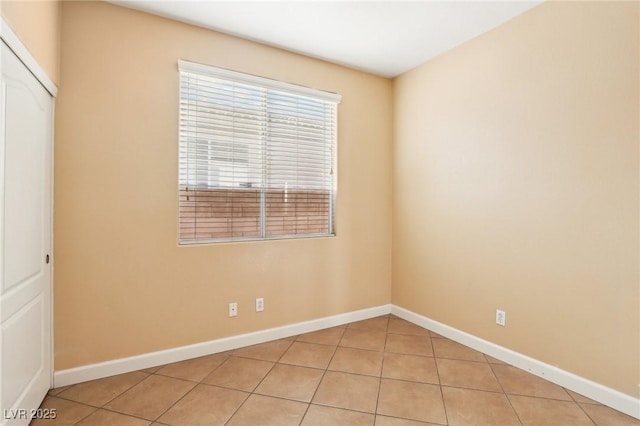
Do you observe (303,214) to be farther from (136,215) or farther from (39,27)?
(39,27)

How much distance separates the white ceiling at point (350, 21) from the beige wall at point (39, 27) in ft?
1.64

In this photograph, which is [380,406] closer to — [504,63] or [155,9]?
[504,63]

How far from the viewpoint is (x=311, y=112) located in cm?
329

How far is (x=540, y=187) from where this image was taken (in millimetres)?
2414

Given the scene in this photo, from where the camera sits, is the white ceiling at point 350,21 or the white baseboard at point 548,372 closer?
the white baseboard at point 548,372

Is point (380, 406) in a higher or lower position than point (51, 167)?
lower

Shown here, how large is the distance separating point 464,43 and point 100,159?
3180 millimetres

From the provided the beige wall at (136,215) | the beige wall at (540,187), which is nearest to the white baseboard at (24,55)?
the beige wall at (136,215)

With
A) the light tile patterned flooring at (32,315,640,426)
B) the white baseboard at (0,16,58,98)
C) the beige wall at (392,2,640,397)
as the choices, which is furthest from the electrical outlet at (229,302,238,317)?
the white baseboard at (0,16,58,98)

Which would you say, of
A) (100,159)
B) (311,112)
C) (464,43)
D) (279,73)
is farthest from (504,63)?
(100,159)

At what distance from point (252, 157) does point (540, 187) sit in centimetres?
235

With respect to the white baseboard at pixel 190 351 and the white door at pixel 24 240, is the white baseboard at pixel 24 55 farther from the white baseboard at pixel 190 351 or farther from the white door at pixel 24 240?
the white baseboard at pixel 190 351

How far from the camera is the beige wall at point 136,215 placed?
2.25 meters

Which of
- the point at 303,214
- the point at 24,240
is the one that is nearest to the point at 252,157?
the point at 303,214
